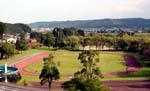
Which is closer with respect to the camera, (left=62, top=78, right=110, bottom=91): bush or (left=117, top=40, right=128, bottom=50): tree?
(left=62, top=78, right=110, bottom=91): bush

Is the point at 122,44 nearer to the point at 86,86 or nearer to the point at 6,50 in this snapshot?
the point at 6,50

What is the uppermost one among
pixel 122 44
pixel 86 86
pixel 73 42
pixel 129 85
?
pixel 86 86

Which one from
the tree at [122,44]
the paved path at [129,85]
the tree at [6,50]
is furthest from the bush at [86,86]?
the tree at [122,44]

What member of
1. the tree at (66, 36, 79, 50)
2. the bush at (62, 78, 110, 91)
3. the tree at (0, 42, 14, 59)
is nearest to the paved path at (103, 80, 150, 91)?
the bush at (62, 78, 110, 91)

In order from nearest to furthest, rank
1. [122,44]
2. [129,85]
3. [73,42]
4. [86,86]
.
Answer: [86,86], [129,85], [122,44], [73,42]

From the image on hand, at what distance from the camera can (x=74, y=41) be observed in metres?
124

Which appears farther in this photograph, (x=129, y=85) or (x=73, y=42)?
(x=73, y=42)

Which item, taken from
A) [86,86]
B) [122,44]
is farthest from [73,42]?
[86,86]

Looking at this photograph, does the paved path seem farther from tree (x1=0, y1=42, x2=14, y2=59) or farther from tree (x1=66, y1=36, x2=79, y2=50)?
tree (x1=66, y1=36, x2=79, y2=50)

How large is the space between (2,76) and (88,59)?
42.0ft

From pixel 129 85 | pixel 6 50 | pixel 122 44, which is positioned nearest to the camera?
pixel 129 85

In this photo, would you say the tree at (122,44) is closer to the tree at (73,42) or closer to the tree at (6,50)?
the tree at (73,42)

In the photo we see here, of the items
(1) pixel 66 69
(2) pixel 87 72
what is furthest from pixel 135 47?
(2) pixel 87 72

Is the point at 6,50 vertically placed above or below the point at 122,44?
above
